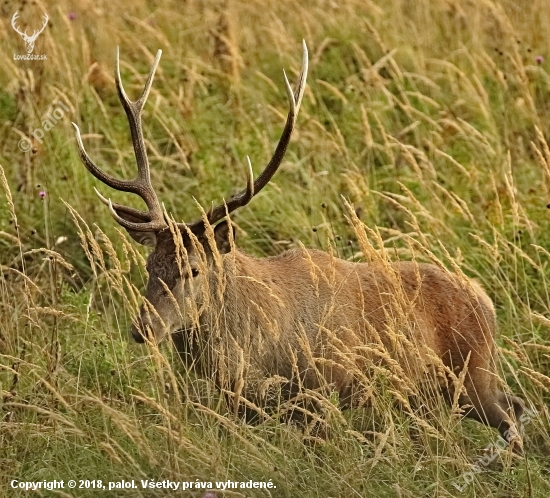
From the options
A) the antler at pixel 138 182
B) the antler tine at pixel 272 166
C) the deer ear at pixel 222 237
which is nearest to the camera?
the antler tine at pixel 272 166

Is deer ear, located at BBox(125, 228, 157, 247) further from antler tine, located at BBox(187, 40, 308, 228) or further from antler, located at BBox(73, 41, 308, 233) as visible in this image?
antler tine, located at BBox(187, 40, 308, 228)

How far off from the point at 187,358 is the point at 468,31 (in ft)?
16.0

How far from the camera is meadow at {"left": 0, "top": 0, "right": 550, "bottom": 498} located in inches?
182

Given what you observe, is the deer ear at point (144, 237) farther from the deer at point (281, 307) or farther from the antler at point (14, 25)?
the antler at point (14, 25)

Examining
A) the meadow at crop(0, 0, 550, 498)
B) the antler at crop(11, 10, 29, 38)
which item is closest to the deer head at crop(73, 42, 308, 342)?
the meadow at crop(0, 0, 550, 498)

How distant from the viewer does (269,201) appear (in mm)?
7352

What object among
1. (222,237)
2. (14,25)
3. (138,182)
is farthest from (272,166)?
(14,25)

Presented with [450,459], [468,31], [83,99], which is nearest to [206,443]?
[450,459]

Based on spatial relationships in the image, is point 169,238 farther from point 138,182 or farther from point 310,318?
point 310,318

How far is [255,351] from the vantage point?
18.2ft

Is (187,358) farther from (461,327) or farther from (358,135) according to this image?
(358,135)

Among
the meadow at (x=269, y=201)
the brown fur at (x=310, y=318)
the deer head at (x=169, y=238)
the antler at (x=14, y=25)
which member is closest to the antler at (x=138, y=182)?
the deer head at (x=169, y=238)

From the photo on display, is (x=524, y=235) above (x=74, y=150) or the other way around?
the other way around

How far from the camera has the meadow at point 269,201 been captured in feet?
15.2
